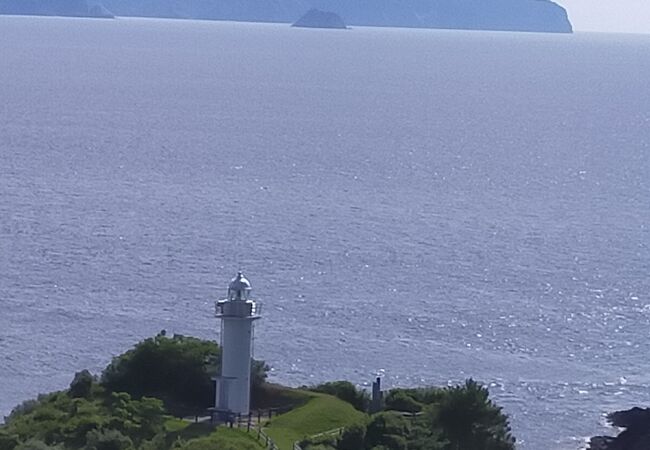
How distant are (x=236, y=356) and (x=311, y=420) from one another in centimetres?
176

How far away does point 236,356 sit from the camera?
25.5 m

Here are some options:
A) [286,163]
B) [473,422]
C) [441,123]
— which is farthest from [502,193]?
[473,422]

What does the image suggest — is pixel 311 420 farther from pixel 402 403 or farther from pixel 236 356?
pixel 402 403

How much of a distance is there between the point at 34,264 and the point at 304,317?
10.1m

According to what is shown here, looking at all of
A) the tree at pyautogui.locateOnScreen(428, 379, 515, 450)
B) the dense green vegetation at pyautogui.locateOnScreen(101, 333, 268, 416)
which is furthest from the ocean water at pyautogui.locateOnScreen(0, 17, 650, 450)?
the tree at pyautogui.locateOnScreen(428, 379, 515, 450)

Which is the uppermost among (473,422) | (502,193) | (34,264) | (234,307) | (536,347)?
(502,193)

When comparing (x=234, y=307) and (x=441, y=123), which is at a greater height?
(x=441, y=123)

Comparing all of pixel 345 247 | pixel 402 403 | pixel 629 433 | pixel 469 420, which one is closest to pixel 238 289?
pixel 402 403

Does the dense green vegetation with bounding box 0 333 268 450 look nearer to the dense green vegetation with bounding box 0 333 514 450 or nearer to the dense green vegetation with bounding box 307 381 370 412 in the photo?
the dense green vegetation with bounding box 0 333 514 450

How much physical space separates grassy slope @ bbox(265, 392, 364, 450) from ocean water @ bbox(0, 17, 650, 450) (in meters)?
8.55

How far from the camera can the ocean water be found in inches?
1535

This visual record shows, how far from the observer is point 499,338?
42.0 metres

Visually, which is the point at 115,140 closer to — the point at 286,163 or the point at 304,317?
the point at 286,163

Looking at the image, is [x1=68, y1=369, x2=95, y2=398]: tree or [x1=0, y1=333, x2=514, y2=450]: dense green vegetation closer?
[x1=0, y1=333, x2=514, y2=450]: dense green vegetation
